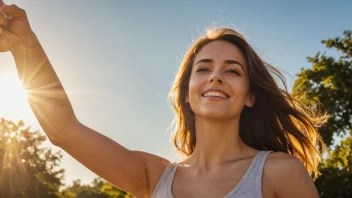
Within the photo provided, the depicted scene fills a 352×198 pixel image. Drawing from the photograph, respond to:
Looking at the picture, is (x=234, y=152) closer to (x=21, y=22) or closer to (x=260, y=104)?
(x=260, y=104)

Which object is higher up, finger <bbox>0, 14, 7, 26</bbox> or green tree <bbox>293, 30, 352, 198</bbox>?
green tree <bbox>293, 30, 352, 198</bbox>

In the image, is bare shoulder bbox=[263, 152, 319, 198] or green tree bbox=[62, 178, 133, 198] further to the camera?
green tree bbox=[62, 178, 133, 198]

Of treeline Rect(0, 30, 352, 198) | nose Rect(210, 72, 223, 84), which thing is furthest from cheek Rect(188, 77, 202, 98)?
treeline Rect(0, 30, 352, 198)

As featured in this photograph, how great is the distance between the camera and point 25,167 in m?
33.8

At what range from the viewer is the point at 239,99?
12.6ft

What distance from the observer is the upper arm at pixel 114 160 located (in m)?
3.48

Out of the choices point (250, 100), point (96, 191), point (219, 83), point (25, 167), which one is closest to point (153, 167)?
point (219, 83)

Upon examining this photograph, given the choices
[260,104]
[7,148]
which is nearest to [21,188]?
[7,148]

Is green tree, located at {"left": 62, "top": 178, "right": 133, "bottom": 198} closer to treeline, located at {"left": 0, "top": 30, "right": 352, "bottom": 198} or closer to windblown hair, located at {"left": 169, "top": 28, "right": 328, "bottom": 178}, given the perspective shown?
treeline, located at {"left": 0, "top": 30, "right": 352, "bottom": 198}

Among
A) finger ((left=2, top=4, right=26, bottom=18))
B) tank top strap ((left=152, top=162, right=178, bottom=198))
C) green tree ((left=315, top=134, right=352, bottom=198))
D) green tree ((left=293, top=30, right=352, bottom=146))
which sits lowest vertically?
tank top strap ((left=152, top=162, right=178, bottom=198))

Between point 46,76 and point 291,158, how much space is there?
173cm

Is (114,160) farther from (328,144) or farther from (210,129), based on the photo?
(328,144)

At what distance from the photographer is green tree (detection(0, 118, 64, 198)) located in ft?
105

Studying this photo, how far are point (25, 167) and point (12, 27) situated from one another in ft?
106
